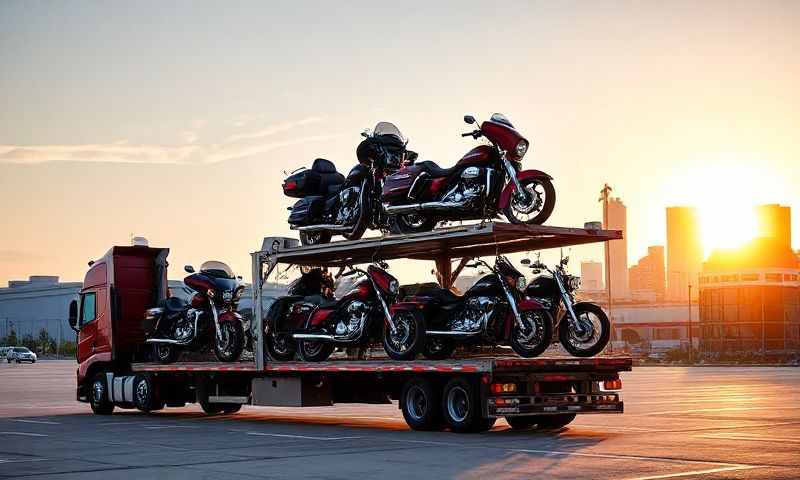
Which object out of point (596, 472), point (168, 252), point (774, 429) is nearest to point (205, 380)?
point (168, 252)

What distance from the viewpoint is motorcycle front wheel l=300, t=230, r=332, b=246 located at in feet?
75.5

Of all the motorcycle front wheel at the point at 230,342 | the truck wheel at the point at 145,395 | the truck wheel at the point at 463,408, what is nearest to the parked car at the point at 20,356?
the truck wheel at the point at 145,395

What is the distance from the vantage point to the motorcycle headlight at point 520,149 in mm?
19094

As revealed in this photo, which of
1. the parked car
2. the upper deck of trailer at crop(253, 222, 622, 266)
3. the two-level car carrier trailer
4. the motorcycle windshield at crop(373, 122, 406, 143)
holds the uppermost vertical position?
the motorcycle windshield at crop(373, 122, 406, 143)

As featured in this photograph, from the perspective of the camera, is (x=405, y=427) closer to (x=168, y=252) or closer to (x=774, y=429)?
(x=774, y=429)

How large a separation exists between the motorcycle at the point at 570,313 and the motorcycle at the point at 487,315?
16.2 inches

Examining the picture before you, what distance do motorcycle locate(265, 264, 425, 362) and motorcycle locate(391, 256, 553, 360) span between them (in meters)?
0.35

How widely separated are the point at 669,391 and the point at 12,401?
1687 cm

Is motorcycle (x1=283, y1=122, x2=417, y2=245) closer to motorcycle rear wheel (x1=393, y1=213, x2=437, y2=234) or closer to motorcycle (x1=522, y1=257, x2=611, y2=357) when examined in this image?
motorcycle rear wheel (x1=393, y1=213, x2=437, y2=234)

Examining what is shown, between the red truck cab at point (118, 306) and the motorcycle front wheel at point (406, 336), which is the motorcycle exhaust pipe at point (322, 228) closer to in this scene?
the motorcycle front wheel at point (406, 336)

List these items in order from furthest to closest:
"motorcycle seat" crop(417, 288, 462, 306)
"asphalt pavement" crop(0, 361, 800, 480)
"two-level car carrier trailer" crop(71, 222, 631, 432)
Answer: "motorcycle seat" crop(417, 288, 462, 306) → "two-level car carrier trailer" crop(71, 222, 631, 432) → "asphalt pavement" crop(0, 361, 800, 480)

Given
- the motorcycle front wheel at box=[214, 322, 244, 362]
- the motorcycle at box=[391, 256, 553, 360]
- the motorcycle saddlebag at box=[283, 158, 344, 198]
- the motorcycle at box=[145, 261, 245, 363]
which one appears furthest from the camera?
the motorcycle at box=[145, 261, 245, 363]

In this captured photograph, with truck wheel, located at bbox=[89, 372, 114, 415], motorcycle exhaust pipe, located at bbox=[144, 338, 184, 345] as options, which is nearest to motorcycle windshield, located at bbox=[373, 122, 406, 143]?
motorcycle exhaust pipe, located at bbox=[144, 338, 184, 345]

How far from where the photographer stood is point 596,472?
13.1 m
